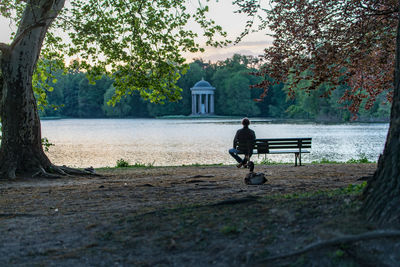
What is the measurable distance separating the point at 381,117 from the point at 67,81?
92962mm

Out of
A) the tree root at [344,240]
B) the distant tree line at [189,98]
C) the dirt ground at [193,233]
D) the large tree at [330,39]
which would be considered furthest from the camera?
the distant tree line at [189,98]

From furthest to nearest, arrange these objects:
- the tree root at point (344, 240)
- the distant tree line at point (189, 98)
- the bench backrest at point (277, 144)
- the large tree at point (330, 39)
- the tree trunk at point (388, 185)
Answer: the distant tree line at point (189, 98) < the bench backrest at point (277, 144) < the large tree at point (330, 39) < the tree trunk at point (388, 185) < the tree root at point (344, 240)

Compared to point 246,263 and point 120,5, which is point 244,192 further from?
point 120,5

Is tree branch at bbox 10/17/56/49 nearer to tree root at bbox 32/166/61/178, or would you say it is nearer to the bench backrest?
tree root at bbox 32/166/61/178

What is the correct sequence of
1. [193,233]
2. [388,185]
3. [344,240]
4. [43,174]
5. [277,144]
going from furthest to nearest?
[277,144] < [43,174] < [193,233] < [388,185] < [344,240]

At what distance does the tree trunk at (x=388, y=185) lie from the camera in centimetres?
417

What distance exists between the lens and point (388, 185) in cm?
433

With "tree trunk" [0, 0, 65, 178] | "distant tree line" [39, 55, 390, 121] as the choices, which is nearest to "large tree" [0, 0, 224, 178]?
"tree trunk" [0, 0, 65, 178]

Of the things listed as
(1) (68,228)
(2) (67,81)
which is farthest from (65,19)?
(2) (67,81)

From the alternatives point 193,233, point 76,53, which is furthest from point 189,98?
point 193,233

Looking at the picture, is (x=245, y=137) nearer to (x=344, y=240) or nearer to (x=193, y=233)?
(x=193, y=233)

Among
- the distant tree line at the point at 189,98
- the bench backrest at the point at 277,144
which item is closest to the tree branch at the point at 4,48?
the bench backrest at the point at 277,144

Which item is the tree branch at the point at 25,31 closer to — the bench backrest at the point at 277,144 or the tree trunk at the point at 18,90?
the tree trunk at the point at 18,90

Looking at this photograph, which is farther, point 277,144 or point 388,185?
point 277,144
